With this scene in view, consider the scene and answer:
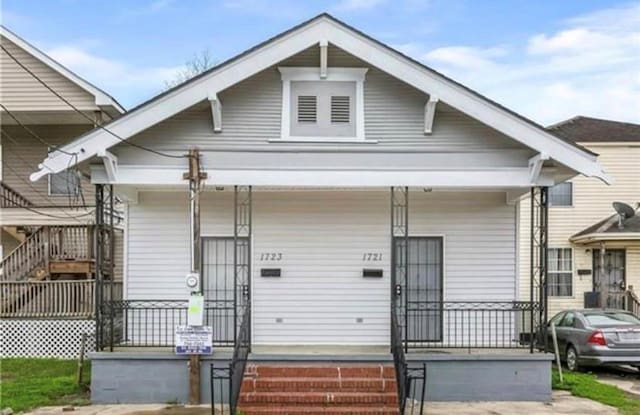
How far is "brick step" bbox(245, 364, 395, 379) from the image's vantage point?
31.6 ft

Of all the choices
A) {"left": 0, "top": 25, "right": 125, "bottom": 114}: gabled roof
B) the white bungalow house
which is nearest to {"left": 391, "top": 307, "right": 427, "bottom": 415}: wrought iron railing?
the white bungalow house

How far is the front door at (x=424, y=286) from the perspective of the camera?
1162 centimetres

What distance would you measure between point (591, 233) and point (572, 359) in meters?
5.93

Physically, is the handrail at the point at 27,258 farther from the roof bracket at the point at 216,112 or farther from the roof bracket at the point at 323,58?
the roof bracket at the point at 323,58

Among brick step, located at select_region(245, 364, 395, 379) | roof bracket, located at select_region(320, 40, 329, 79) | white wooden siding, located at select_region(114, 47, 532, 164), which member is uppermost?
roof bracket, located at select_region(320, 40, 329, 79)

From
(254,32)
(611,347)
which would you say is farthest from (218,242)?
(254,32)

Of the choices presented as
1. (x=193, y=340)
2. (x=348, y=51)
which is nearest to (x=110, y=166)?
(x=193, y=340)

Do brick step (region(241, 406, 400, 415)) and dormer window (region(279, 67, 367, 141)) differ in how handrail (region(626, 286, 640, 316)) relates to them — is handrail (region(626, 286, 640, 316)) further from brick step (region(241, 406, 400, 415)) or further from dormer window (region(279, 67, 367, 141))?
brick step (region(241, 406, 400, 415))

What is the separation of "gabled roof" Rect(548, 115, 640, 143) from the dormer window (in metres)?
10.2

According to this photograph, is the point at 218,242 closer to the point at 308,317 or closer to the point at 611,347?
the point at 308,317

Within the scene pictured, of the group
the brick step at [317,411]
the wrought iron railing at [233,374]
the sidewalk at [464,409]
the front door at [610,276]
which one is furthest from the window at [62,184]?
the front door at [610,276]

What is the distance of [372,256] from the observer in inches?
455

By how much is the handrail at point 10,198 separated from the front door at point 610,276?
15722 millimetres

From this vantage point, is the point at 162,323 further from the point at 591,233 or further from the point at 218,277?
the point at 591,233
